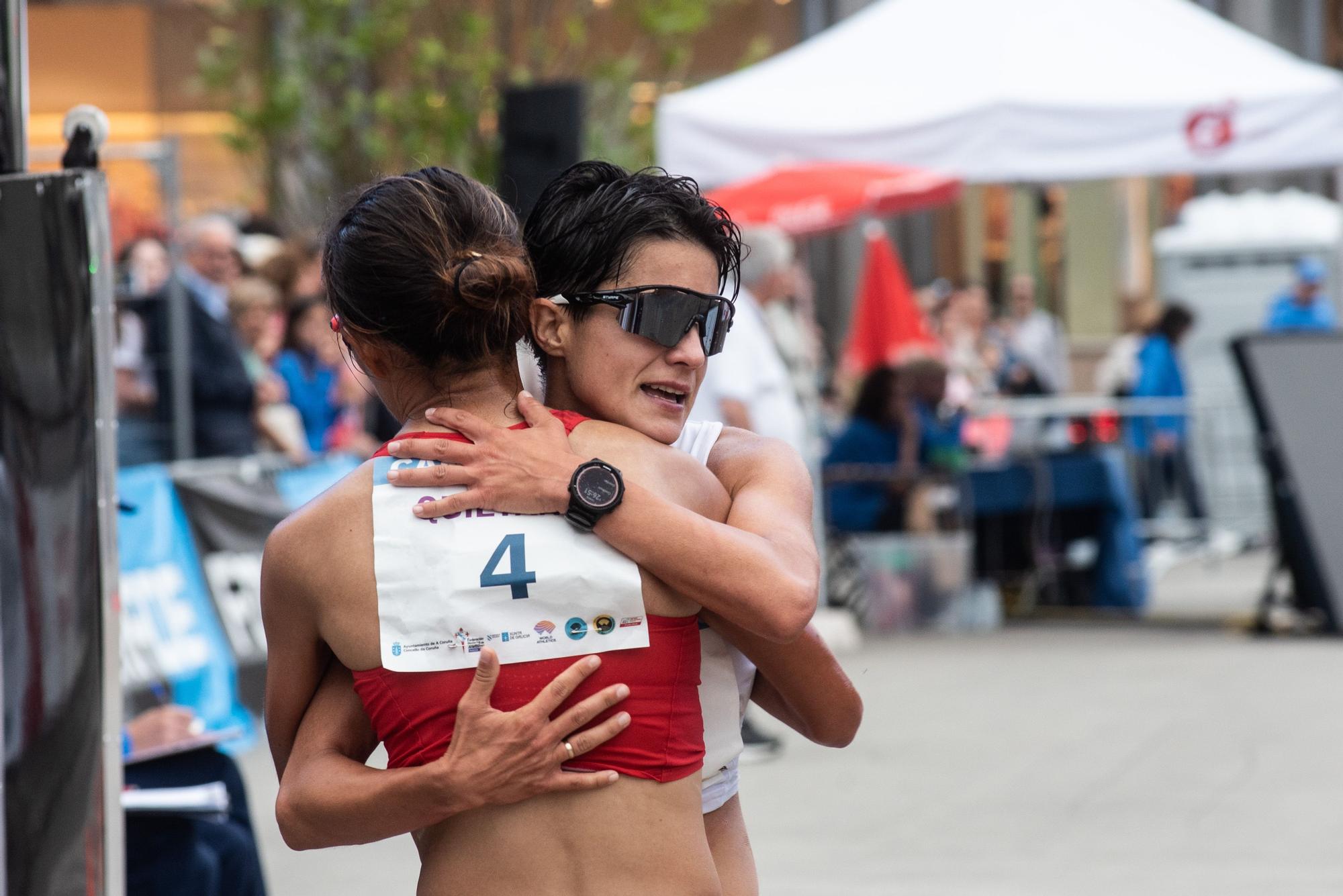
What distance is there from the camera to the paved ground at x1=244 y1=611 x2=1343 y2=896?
213 inches

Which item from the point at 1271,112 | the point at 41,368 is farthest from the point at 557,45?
the point at 41,368

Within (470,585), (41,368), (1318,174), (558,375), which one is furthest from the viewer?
(1318,174)

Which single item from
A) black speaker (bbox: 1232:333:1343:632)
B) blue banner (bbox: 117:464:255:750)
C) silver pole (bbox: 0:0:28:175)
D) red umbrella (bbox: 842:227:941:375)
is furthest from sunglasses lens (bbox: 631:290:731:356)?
red umbrella (bbox: 842:227:941:375)

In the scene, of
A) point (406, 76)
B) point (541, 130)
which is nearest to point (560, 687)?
point (541, 130)

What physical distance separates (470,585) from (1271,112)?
8.21 meters

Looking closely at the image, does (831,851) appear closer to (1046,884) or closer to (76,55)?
(1046,884)

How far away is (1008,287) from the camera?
70.7 ft

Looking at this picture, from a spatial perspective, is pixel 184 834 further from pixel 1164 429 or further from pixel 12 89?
pixel 1164 429

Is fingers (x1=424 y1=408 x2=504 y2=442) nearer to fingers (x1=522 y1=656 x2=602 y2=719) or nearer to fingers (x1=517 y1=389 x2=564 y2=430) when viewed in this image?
fingers (x1=517 y1=389 x2=564 y2=430)

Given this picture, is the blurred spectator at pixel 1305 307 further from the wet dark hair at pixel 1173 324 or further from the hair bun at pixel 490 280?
the hair bun at pixel 490 280

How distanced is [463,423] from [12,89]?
1.10 meters

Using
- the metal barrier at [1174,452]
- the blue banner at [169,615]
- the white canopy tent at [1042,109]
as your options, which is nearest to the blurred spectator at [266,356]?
the blue banner at [169,615]

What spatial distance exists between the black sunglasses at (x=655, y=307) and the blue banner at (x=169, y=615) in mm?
4677

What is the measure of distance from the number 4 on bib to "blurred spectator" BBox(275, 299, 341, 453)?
7.50 meters
